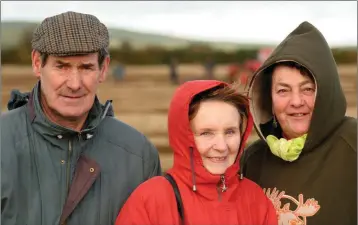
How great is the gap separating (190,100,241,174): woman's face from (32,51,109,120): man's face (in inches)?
24.1

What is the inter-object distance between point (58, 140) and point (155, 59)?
4807 centimetres

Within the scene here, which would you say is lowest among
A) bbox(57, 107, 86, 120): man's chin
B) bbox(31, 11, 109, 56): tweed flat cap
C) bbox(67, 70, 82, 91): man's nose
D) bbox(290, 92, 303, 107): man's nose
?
bbox(57, 107, 86, 120): man's chin

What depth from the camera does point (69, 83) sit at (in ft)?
9.77

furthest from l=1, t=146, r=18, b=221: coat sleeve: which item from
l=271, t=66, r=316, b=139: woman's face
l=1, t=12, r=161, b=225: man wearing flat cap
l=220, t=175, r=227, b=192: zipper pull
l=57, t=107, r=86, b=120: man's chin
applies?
l=271, t=66, r=316, b=139: woman's face

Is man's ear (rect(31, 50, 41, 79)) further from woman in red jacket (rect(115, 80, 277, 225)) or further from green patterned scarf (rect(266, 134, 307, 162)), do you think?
green patterned scarf (rect(266, 134, 307, 162))

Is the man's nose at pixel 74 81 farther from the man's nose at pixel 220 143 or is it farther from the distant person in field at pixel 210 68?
the distant person in field at pixel 210 68

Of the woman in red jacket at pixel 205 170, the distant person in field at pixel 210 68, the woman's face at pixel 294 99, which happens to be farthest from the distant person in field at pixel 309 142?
the distant person in field at pixel 210 68

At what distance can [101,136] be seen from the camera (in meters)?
3.21

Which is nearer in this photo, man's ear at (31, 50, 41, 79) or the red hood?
the red hood

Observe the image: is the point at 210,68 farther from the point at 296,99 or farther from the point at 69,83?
the point at 69,83

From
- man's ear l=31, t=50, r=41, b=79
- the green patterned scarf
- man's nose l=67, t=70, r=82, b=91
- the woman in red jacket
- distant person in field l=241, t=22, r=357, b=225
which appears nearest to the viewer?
the woman in red jacket

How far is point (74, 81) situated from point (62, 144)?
35 centimetres

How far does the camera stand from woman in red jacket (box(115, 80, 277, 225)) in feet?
9.39

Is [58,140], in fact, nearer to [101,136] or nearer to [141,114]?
[101,136]
